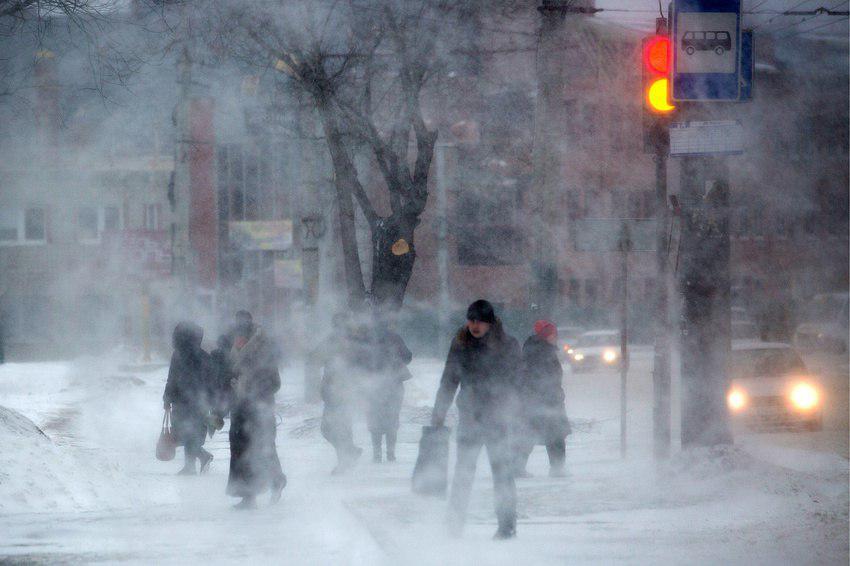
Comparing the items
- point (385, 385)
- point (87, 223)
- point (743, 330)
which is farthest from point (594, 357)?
point (385, 385)

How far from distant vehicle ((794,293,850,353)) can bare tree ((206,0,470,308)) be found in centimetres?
2165

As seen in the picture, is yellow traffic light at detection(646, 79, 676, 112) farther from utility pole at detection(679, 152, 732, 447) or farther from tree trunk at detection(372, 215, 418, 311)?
tree trunk at detection(372, 215, 418, 311)

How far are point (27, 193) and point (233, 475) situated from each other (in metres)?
19.5

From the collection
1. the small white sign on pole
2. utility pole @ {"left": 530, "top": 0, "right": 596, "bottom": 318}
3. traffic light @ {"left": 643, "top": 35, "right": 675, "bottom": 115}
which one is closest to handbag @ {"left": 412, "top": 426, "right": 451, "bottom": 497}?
the small white sign on pole

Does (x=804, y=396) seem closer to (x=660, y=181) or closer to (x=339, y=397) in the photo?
(x=660, y=181)

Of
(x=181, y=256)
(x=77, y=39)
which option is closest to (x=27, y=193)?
(x=181, y=256)

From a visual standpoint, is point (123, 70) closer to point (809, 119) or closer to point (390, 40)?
point (390, 40)

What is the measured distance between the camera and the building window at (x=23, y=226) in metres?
29.8

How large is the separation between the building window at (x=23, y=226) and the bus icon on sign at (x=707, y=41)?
23834mm

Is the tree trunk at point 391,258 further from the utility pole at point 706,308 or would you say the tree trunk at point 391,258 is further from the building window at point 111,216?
the building window at point 111,216

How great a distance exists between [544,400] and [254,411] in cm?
271

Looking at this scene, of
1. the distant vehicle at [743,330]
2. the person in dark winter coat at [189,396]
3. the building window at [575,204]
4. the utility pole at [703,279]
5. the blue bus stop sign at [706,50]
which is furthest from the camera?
the building window at [575,204]

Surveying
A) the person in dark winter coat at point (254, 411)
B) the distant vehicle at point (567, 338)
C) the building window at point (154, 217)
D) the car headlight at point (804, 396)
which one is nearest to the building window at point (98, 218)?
the building window at point (154, 217)

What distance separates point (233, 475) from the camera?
314 inches
